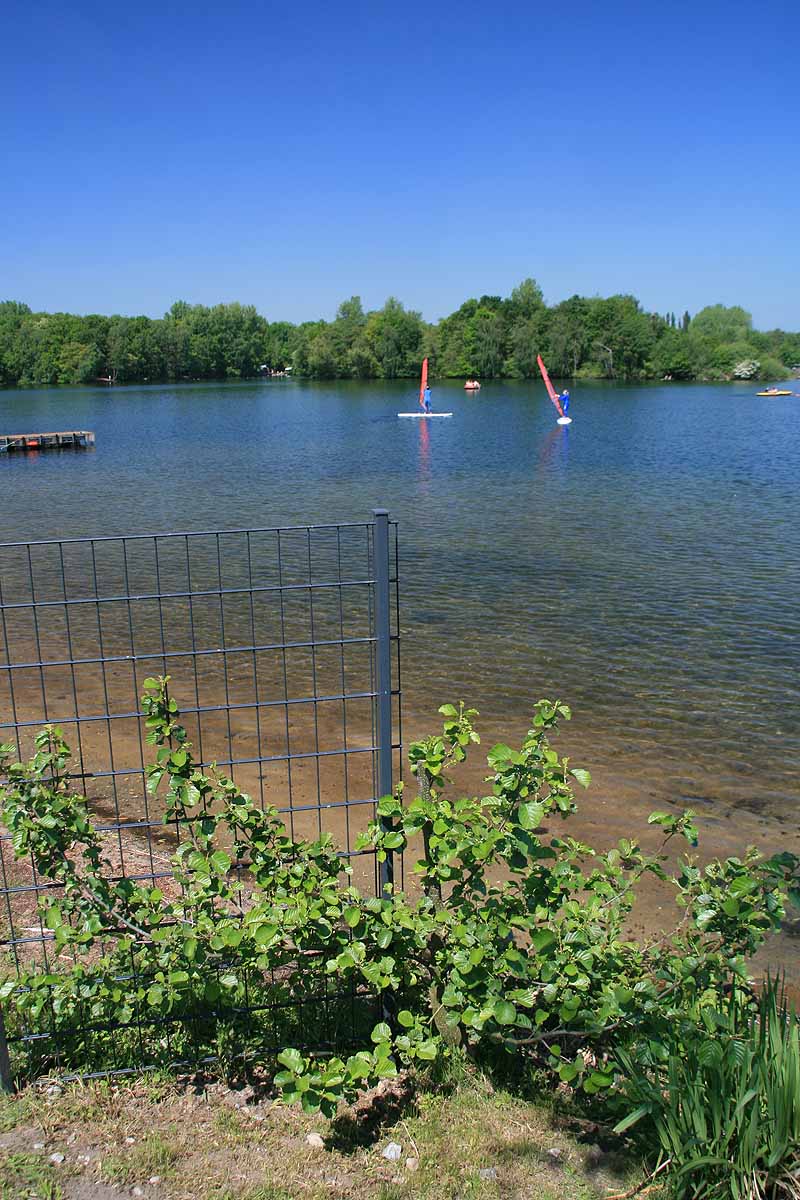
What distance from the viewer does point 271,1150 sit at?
11.8 ft

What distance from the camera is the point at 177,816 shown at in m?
4.07

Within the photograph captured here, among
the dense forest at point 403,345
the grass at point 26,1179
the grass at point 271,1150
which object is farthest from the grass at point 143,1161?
the dense forest at point 403,345

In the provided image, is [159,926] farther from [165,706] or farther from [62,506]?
[62,506]

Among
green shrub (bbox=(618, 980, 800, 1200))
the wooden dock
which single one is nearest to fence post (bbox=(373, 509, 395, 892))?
green shrub (bbox=(618, 980, 800, 1200))

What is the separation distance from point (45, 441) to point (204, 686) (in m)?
36.5

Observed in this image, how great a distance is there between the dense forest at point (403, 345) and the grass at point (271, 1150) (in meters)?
107

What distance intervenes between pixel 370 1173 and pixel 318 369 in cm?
12289

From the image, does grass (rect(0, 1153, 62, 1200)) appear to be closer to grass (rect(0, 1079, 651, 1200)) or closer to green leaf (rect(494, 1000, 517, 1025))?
grass (rect(0, 1079, 651, 1200))

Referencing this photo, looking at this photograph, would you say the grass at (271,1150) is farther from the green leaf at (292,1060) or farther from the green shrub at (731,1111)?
the green leaf at (292,1060)

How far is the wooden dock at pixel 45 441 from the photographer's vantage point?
42.4 metres

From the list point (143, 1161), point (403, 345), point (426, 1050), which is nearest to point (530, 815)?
point (426, 1050)

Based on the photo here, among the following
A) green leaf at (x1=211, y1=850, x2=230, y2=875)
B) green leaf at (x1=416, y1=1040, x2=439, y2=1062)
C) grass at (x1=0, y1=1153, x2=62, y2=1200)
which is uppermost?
Result: green leaf at (x1=211, y1=850, x2=230, y2=875)

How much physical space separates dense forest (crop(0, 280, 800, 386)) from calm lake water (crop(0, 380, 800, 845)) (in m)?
52.0

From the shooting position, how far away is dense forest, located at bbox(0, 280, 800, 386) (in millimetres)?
106125
